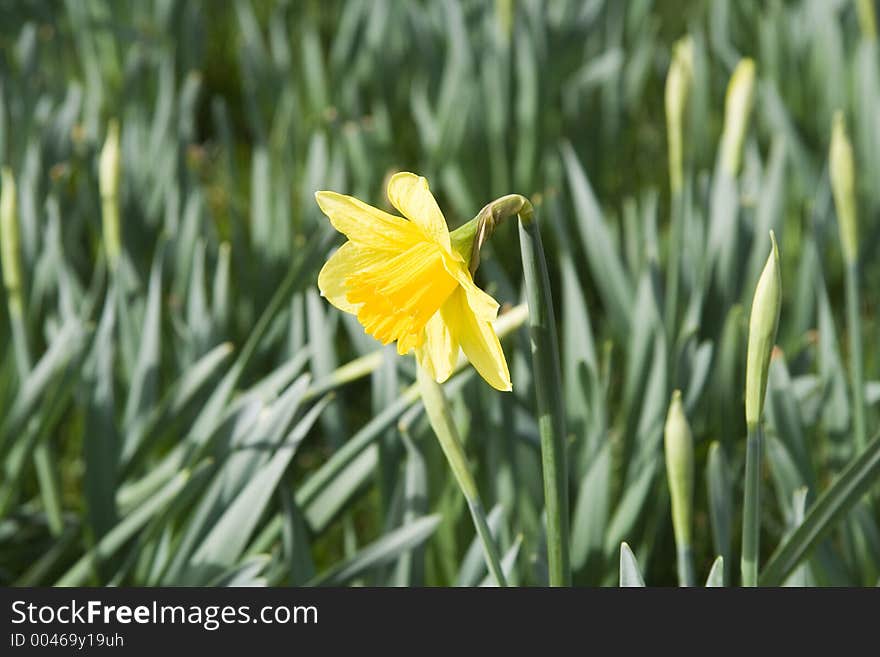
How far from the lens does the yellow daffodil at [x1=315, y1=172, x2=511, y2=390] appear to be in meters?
0.68

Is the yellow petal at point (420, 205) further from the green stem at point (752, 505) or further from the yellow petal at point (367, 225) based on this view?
the green stem at point (752, 505)

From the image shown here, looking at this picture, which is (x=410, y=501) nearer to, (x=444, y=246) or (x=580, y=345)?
(x=580, y=345)

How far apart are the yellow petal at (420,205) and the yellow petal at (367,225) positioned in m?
0.01

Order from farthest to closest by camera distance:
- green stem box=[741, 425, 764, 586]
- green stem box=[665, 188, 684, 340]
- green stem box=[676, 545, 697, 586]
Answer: green stem box=[665, 188, 684, 340] → green stem box=[676, 545, 697, 586] → green stem box=[741, 425, 764, 586]

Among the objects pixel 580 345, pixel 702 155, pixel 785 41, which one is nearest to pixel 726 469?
pixel 580 345

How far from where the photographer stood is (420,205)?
68 centimetres

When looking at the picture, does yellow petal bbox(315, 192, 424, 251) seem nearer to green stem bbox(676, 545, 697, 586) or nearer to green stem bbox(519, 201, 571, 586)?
green stem bbox(519, 201, 571, 586)

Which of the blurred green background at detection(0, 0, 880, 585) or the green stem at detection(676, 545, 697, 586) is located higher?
the blurred green background at detection(0, 0, 880, 585)

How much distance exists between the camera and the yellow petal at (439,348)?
72 cm

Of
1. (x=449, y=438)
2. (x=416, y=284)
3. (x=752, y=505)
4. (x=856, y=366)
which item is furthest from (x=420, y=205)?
(x=856, y=366)

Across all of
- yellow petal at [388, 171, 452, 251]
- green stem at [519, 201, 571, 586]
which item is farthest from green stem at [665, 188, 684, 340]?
yellow petal at [388, 171, 452, 251]

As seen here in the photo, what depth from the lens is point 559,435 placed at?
2.42 ft

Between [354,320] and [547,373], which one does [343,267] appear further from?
[354,320]

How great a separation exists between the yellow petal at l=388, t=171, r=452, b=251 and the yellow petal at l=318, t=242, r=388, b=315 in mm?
63
